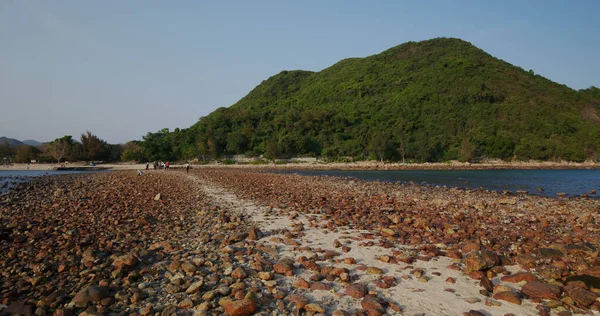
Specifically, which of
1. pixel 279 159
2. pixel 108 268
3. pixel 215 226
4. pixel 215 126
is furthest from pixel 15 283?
pixel 215 126

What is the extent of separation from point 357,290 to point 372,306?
44cm

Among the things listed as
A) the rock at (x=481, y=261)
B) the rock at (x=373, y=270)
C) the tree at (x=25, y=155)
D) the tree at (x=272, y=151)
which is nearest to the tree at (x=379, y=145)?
the tree at (x=272, y=151)

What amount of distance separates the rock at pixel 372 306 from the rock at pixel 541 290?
2.08 meters

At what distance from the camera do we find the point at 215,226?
324 inches

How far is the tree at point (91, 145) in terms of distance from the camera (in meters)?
76.1

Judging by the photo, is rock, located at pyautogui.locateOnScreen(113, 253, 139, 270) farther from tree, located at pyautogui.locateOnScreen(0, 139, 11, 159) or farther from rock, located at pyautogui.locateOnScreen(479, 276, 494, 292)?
tree, located at pyautogui.locateOnScreen(0, 139, 11, 159)

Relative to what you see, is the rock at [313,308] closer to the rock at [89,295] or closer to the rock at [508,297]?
the rock at [508,297]

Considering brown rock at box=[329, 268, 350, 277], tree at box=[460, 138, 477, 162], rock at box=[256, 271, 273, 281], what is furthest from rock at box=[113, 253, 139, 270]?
tree at box=[460, 138, 477, 162]

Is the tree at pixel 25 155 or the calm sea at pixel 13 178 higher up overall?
the tree at pixel 25 155

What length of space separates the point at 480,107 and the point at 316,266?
107 metres

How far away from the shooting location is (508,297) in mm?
4031

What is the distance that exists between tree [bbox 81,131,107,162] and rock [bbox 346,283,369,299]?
87.5m

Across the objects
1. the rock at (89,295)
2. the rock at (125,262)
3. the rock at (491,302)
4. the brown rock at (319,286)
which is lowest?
the rock at (491,302)

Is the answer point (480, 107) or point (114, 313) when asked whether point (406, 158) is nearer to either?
point (480, 107)
